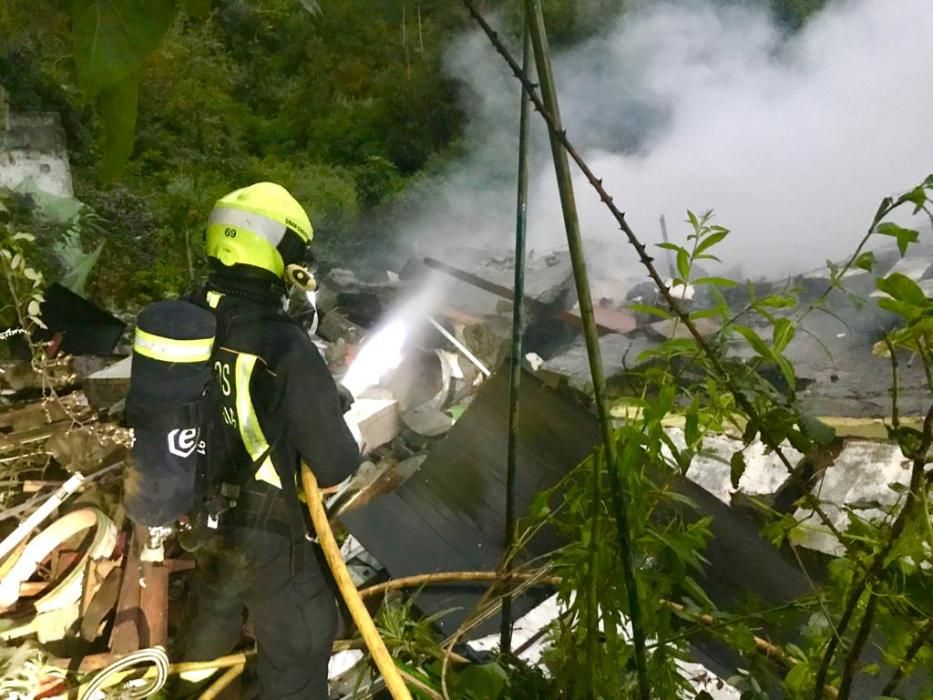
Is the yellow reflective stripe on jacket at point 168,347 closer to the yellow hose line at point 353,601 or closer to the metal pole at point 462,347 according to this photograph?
the yellow hose line at point 353,601

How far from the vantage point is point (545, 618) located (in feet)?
6.98

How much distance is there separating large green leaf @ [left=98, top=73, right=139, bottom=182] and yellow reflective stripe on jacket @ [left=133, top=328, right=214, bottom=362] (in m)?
1.15

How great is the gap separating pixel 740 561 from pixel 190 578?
7.01ft

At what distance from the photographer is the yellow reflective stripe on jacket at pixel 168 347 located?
155 centimetres

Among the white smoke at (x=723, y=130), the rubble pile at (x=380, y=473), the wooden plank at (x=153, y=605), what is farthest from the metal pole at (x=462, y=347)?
the wooden plank at (x=153, y=605)

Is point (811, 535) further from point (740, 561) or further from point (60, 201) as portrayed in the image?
point (60, 201)

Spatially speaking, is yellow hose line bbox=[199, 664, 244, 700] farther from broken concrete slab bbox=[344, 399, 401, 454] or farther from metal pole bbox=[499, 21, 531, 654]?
broken concrete slab bbox=[344, 399, 401, 454]

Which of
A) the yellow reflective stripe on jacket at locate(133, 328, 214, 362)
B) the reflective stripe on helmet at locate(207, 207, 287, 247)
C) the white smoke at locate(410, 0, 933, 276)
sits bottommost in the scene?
the yellow reflective stripe on jacket at locate(133, 328, 214, 362)

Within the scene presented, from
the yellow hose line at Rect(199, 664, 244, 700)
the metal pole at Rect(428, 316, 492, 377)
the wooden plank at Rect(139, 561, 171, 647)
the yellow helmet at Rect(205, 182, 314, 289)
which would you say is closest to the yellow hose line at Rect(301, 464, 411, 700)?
the yellow helmet at Rect(205, 182, 314, 289)

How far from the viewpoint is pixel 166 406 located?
1.60m

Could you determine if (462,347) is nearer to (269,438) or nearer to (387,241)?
(269,438)

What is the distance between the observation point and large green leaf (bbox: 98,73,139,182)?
455 millimetres

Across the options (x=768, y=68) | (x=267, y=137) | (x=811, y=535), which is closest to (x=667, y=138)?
(x=768, y=68)

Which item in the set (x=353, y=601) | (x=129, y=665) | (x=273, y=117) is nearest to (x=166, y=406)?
(x=353, y=601)
